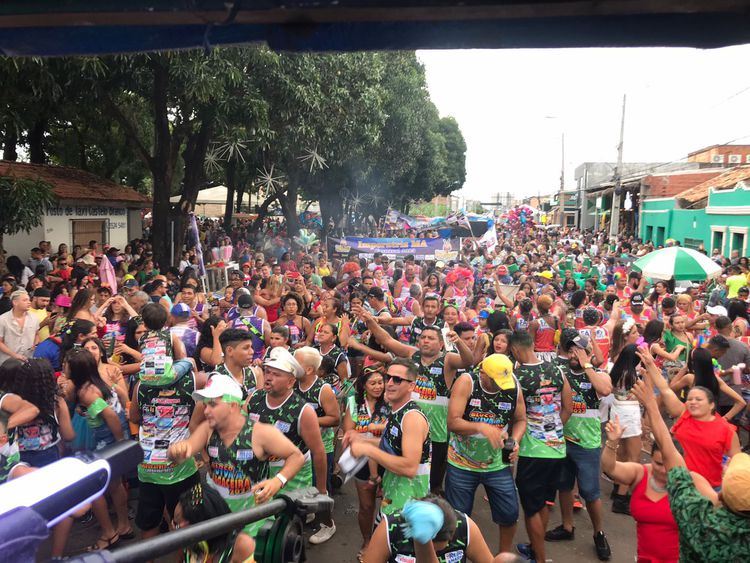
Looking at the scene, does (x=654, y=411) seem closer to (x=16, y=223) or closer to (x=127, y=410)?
(x=127, y=410)

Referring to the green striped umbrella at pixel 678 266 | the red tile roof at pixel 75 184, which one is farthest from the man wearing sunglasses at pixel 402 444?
the red tile roof at pixel 75 184

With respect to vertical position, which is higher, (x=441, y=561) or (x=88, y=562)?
(x=88, y=562)

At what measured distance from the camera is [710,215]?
24.5 m

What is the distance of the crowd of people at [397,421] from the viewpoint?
315 centimetres

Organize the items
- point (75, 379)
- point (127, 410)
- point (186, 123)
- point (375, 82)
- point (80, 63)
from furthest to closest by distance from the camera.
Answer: point (375, 82)
point (186, 123)
point (80, 63)
point (127, 410)
point (75, 379)

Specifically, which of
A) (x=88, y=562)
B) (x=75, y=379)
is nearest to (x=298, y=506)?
(x=88, y=562)

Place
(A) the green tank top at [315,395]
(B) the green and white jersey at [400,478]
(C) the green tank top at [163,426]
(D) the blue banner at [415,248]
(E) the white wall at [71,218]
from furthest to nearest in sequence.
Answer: (D) the blue banner at [415,248] → (E) the white wall at [71,218] → (A) the green tank top at [315,395] → (C) the green tank top at [163,426] → (B) the green and white jersey at [400,478]

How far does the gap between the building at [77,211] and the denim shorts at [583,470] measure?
43.5ft

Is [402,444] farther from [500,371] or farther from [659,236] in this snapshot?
[659,236]

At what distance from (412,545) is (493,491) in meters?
1.71

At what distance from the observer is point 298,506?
207 cm

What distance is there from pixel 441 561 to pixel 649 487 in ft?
4.89

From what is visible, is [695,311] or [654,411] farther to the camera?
[695,311]

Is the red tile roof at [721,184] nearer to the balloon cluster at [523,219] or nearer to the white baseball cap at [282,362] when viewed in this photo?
the balloon cluster at [523,219]
